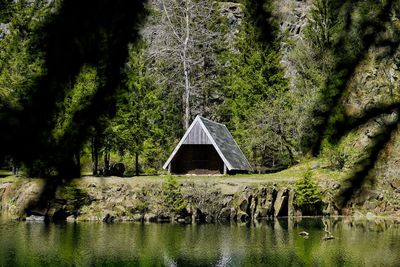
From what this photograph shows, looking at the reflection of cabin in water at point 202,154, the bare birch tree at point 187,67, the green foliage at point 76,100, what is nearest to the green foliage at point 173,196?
the reflection of cabin in water at point 202,154

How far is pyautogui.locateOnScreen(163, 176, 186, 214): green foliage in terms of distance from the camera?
29.1m

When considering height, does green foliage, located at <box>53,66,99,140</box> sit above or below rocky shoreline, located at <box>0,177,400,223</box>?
above

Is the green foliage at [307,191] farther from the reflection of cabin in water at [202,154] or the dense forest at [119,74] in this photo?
the dense forest at [119,74]

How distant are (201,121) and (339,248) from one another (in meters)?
14.3

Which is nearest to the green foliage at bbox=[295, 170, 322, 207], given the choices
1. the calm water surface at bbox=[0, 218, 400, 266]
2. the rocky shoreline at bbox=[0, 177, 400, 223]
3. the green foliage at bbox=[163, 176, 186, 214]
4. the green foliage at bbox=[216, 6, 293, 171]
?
the rocky shoreline at bbox=[0, 177, 400, 223]

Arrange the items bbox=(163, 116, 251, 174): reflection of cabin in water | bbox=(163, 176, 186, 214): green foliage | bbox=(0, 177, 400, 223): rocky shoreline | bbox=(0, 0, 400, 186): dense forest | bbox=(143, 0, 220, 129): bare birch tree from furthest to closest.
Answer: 1. bbox=(143, 0, 220, 129): bare birch tree
2. bbox=(163, 116, 251, 174): reflection of cabin in water
3. bbox=(0, 177, 400, 223): rocky shoreline
4. bbox=(163, 176, 186, 214): green foliage
5. bbox=(0, 0, 400, 186): dense forest

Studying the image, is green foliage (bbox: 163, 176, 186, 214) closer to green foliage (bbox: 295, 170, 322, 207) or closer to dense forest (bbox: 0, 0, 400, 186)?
green foliage (bbox: 295, 170, 322, 207)

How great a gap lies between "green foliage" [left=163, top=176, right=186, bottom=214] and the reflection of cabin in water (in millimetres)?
3980

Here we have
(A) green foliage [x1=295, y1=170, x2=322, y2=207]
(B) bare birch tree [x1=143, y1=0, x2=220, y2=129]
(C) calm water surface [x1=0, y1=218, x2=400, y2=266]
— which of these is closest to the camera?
(C) calm water surface [x1=0, y1=218, x2=400, y2=266]

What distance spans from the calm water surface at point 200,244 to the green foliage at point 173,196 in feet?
5.09

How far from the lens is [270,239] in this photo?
22.9m

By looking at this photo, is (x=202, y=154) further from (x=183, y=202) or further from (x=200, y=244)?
(x=200, y=244)

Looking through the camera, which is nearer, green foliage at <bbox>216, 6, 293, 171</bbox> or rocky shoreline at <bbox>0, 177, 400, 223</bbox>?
rocky shoreline at <bbox>0, 177, 400, 223</bbox>

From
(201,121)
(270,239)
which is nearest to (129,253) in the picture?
(270,239)
